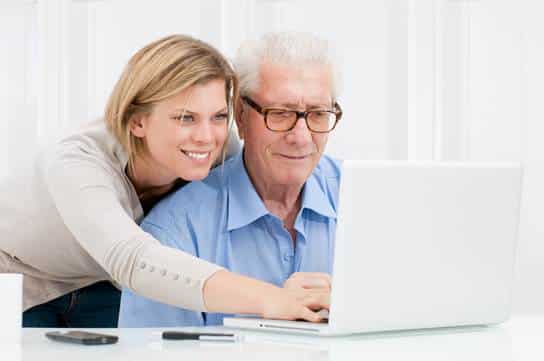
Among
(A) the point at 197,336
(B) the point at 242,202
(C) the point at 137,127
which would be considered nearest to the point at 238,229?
(B) the point at 242,202

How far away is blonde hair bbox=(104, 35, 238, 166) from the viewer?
6.51 feet

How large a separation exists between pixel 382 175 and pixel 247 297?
0.35m

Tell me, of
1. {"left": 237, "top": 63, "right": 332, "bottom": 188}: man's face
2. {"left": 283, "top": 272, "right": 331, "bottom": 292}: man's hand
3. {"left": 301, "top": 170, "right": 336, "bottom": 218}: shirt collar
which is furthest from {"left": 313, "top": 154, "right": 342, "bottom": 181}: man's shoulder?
{"left": 283, "top": 272, "right": 331, "bottom": 292}: man's hand

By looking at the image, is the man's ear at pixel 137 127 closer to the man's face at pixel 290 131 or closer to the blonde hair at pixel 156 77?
the blonde hair at pixel 156 77

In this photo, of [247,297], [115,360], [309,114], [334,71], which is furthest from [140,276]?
[334,71]

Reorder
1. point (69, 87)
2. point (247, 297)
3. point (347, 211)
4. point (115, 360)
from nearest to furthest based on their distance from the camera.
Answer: point (115, 360)
point (347, 211)
point (247, 297)
point (69, 87)

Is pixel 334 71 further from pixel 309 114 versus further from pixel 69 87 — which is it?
pixel 69 87

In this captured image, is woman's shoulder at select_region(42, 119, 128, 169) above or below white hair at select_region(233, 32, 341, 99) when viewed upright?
below

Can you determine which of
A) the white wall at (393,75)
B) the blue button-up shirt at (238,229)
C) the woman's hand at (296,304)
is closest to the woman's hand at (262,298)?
the woman's hand at (296,304)

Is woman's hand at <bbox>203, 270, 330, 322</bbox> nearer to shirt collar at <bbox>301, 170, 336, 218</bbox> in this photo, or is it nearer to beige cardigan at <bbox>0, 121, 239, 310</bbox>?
beige cardigan at <bbox>0, 121, 239, 310</bbox>

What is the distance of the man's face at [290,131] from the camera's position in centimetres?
214

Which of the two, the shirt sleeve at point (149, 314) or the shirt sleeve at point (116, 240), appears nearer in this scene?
the shirt sleeve at point (116, 240)

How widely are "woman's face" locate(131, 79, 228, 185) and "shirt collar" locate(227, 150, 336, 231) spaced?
13cm

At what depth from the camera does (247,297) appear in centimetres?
165
